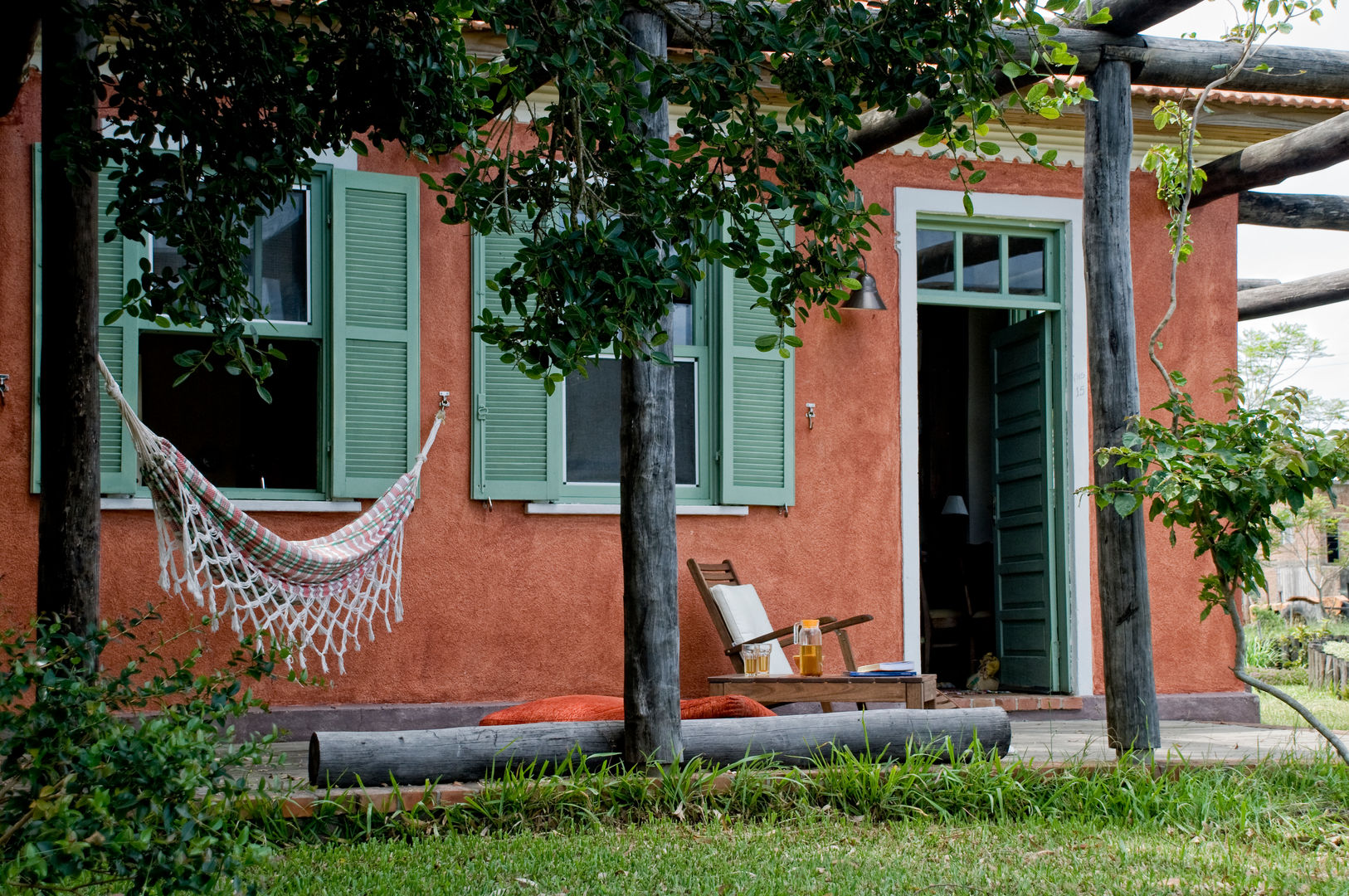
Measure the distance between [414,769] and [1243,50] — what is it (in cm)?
375

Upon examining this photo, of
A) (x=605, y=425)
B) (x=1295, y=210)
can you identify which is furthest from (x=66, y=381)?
(x=1295, y=210)

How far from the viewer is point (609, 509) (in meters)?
5.54

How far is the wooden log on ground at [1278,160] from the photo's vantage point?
5.09 meters

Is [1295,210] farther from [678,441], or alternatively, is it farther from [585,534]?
[585,534]

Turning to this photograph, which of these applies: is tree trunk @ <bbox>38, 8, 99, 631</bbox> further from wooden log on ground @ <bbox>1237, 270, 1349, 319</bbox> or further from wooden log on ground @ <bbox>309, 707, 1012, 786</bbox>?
wooden log on ground @ <bbox>1237, 270, 1349, 319</bbox>

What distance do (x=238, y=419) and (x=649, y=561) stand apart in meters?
4.31

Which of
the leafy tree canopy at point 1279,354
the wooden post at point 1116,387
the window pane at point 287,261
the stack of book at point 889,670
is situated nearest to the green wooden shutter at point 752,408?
the stack of book at point 889,670

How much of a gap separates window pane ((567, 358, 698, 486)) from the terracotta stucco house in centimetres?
1

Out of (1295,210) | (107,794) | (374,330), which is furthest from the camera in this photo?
(1295,210)

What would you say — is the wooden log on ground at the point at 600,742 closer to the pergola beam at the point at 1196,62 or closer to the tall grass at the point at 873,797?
the tall grass at the point at 873,797

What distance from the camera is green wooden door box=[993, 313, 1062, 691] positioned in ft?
20.7

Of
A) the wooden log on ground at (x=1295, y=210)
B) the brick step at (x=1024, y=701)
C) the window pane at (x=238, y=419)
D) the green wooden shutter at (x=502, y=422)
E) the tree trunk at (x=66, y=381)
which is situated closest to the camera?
the tree trunk at (x=66, y=381)

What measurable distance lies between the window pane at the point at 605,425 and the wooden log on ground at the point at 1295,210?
10.2ft

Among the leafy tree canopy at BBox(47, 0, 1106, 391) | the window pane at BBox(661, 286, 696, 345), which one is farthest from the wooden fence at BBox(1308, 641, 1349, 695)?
the leafy tree canopy at BBox(47, 0, 1106, 391)
